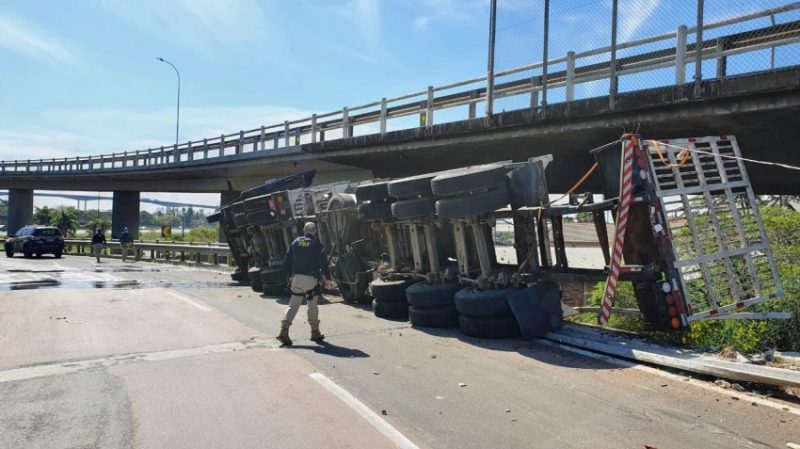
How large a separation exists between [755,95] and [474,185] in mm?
4707

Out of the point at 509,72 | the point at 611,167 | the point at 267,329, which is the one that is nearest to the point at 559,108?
the point at 509,72

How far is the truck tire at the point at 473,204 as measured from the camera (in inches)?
321

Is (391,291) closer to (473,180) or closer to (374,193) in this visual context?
(374,193)

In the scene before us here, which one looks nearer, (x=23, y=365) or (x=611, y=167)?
(x=23, y=365)

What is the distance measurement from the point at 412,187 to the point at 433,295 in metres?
1.76

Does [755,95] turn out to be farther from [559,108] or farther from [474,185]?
[474,185]

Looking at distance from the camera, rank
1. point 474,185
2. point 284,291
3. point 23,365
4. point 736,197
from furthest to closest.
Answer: point 284,291, point 474,185, point 736,197, point 23,365

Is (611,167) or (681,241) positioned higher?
(611,167)

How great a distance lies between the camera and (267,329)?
888 centimetres

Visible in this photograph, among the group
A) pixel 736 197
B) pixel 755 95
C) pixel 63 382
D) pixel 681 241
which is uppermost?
pixel 755 95

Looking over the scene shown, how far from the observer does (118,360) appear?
6746 millimetres

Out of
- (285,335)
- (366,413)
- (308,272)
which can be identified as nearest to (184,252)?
(308,272)

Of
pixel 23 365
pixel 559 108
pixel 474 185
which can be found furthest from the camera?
pixel 559 108

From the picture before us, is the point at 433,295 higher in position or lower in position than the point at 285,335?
higher
